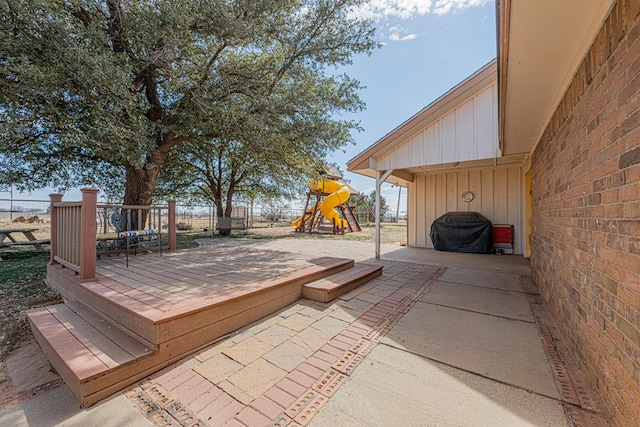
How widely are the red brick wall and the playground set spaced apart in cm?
1041

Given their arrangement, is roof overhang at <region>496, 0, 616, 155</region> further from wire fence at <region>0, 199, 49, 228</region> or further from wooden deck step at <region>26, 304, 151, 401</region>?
wire fence at <region>0, 199, 49, 228</region>

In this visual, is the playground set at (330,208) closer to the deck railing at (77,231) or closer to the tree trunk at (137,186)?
the tree trunk at (137,186)

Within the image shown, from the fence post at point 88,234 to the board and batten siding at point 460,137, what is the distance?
5.78 metres

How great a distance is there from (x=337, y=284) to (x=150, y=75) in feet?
22.0

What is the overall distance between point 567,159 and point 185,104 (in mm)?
7107


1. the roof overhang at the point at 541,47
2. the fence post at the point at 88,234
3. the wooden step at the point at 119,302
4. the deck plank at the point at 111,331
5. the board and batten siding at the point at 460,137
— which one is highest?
the board and batten siding at the point at 460,137

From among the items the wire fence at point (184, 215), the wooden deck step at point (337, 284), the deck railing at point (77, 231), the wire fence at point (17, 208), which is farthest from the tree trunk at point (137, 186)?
the wooden deck step at point (337, 284)

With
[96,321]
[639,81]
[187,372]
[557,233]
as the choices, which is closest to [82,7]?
[96,321]

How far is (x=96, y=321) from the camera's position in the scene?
2449 mm

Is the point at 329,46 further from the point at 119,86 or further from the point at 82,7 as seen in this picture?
the point at 82,7

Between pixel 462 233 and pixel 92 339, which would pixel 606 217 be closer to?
pixel 92 339

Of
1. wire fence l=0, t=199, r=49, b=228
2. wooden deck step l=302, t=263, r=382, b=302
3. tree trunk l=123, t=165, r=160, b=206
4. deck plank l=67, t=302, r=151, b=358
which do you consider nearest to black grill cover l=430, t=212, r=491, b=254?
wooden deck step l=302, t=263, r=382, b=302

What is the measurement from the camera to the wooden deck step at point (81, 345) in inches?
67.5

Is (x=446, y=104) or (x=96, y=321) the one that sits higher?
(x=446, y=104)
